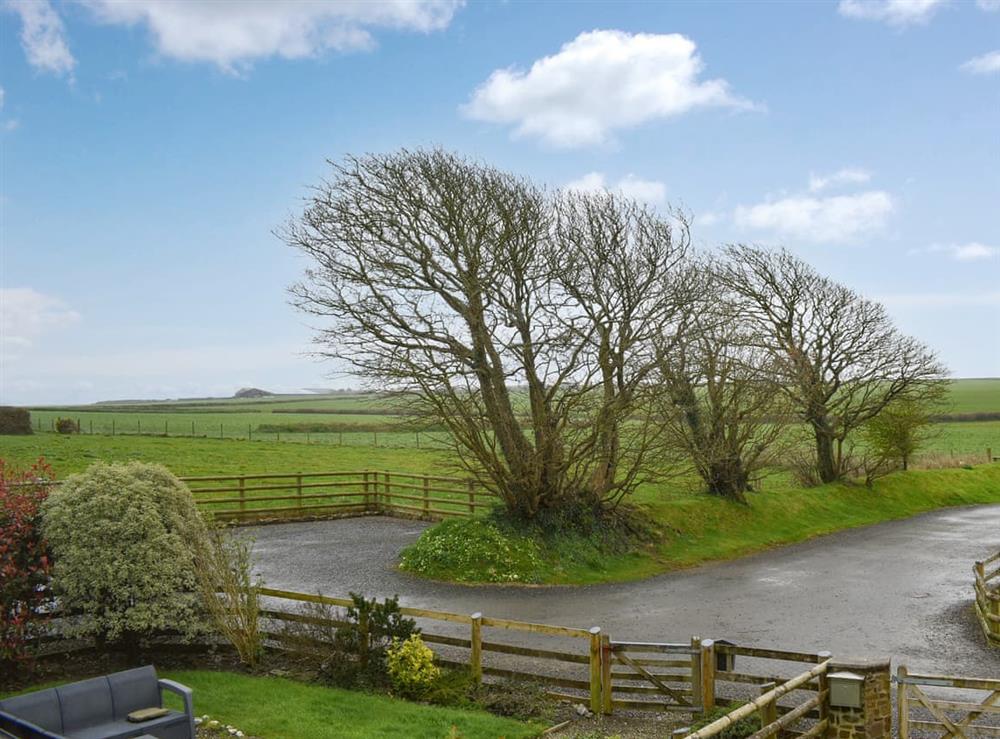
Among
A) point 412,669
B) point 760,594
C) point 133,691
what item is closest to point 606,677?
point 412,669

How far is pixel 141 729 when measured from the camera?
9023 mm

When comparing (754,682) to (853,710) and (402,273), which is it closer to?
(853,710)

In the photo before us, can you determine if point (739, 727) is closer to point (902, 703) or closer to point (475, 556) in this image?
point (902, 703)

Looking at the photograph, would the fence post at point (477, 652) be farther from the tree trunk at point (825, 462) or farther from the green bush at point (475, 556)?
the tree trunk at point (825, 462)

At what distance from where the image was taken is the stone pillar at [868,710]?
880cm

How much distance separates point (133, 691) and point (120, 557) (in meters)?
3.02

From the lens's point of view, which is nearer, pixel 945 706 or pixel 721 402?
pixel 945 706

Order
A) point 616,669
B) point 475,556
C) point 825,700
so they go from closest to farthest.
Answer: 1. point 825,700
2. point 616,669
3. point 475,556

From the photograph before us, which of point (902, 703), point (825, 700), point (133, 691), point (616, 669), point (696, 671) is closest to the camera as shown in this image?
point (825, 700)

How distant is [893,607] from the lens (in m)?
17.1

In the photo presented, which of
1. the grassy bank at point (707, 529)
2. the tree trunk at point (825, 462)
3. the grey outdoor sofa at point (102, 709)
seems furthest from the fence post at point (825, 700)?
the tree trunk at point (825, 462)

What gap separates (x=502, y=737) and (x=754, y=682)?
10.1 ft

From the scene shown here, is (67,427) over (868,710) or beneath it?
over

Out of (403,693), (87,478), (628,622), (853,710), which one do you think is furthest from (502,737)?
(87,478)
